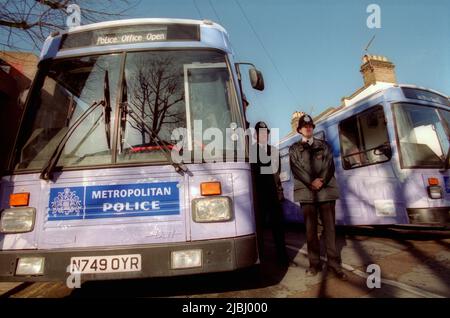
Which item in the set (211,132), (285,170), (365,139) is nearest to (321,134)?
(365,139)

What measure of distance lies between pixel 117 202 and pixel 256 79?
233 centimetres

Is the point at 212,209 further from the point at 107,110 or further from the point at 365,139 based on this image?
the point at 365,139

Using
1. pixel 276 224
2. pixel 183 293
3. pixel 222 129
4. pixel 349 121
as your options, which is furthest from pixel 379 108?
pixel 183 293

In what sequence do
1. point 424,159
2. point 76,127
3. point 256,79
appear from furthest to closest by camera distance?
1. point 424,159
2. point 256,79
3. point 76,127

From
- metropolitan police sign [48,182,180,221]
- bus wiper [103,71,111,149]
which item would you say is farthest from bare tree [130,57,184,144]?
metropolitan police sign [48,182,180,221]

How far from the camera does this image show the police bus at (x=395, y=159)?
5.07m

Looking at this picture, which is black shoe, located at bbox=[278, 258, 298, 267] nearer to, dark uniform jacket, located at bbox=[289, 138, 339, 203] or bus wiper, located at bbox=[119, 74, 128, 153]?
dark uniform jacket, located at bbox=[289, 138, 339, 203]

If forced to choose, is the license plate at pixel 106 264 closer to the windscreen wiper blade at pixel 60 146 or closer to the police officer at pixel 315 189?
the windscreen wiper blade at pixel 60 146

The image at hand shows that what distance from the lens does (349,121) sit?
21.4 feet

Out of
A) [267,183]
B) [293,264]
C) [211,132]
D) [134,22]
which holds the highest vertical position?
[134,22]

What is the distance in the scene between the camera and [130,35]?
11.1ft

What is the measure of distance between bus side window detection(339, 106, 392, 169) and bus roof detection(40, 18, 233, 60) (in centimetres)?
374

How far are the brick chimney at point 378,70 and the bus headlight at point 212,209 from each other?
1469 cm

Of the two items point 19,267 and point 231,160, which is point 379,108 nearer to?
point 231,160
